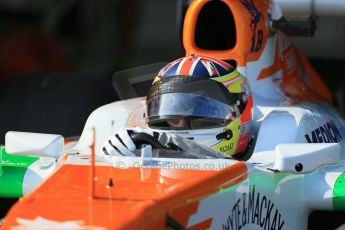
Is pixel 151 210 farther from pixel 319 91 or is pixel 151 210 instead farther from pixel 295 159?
pixel 319 91

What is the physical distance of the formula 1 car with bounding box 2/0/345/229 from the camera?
135 inches

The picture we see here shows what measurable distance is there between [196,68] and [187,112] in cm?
36

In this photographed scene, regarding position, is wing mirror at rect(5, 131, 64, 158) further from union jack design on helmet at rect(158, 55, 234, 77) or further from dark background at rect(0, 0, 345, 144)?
A: dark background at rect(0, 0, 345, 144)

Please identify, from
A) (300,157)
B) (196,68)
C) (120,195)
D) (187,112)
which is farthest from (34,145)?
(300,157)

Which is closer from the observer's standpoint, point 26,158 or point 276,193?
point 276,193

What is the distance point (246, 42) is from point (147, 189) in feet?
6.21

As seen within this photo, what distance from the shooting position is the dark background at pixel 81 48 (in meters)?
7.07

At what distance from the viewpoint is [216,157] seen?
4.15m

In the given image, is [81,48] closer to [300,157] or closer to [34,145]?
[34,145]

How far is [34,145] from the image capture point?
4.19 m

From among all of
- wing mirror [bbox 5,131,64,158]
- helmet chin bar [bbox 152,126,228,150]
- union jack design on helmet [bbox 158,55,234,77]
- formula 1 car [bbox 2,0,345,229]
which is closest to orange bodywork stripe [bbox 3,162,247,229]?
formula 1 car [bbox 2,0,345,229]

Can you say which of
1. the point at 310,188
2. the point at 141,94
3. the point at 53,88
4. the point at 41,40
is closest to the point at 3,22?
the point at 41,40

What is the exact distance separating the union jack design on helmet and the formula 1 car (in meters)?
0.30

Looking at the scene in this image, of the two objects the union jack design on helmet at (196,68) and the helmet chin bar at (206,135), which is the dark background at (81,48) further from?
the helmet chin bar at (206,135)
